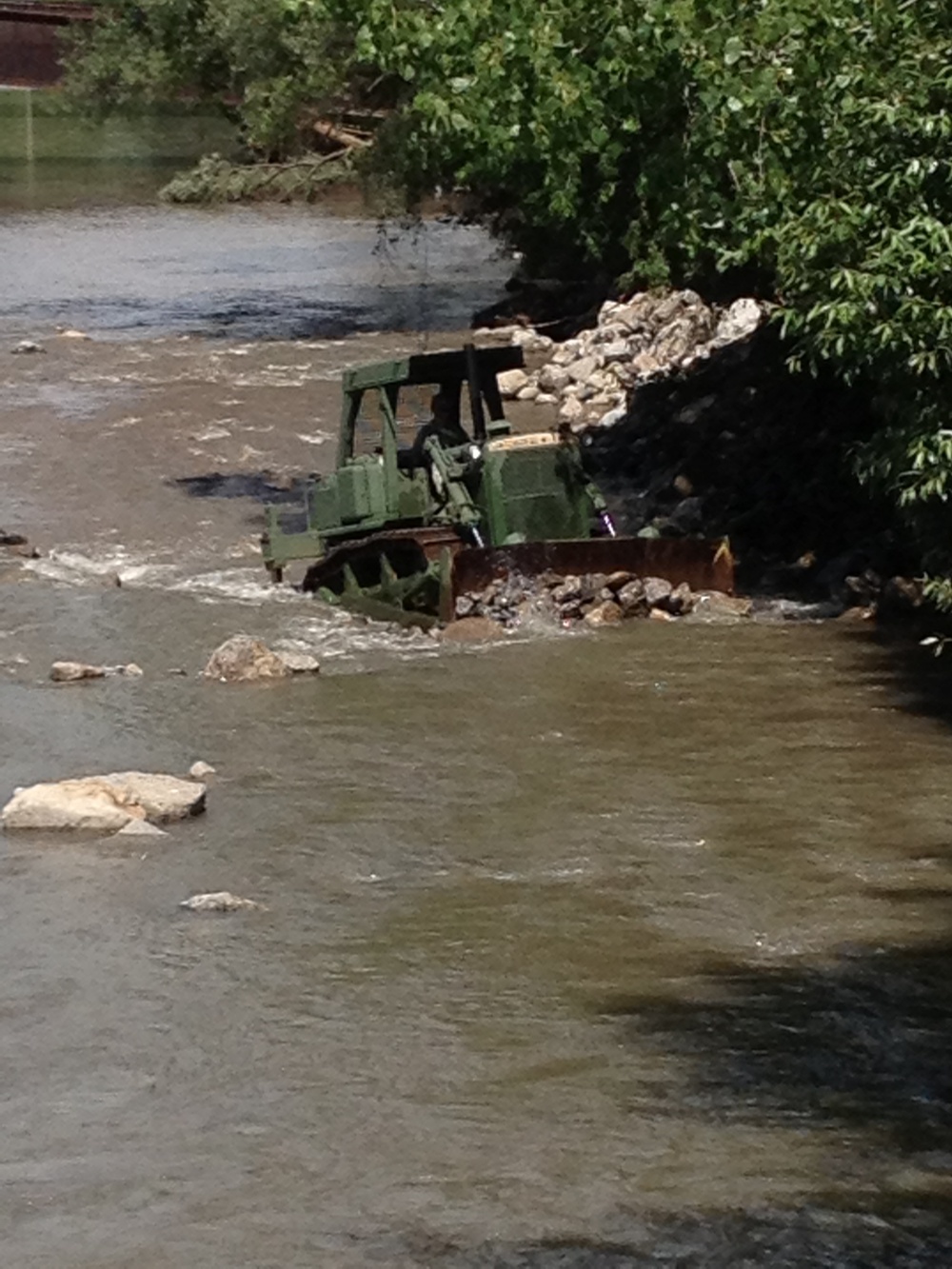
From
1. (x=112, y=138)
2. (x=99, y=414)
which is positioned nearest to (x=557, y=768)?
(x=99, y=414)

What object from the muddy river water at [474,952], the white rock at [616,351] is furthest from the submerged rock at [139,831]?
the white rock at [616,351]

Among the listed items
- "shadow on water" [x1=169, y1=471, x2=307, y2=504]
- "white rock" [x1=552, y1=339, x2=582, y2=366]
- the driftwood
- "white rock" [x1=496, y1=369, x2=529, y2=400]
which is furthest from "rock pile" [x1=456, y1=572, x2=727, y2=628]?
the driftwood

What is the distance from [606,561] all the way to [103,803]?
233 inches

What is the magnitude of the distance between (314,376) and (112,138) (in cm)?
4271

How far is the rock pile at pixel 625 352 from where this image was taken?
2819cm

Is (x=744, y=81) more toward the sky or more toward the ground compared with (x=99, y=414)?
more toward the sky

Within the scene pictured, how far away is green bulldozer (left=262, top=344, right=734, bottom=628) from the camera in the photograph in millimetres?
17562

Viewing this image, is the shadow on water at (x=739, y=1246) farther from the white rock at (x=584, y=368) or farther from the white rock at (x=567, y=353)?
the white rock at (x=567, y=353)

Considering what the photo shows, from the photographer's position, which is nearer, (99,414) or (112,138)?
(99,414)

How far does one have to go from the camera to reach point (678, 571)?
1809cm

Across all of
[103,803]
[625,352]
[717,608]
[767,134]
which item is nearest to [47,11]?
[625,352]

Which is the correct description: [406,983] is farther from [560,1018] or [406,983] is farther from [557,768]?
[557,768]

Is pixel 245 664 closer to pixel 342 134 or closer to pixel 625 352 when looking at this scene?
pixel 625 352

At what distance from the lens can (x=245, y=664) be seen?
1673 cm
